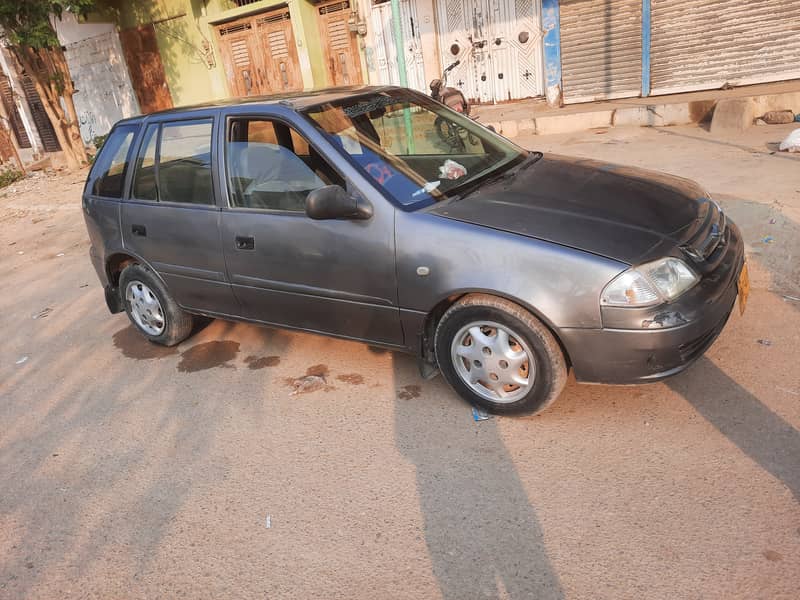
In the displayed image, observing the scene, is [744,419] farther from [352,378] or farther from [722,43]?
[722,43]

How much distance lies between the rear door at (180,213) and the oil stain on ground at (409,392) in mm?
1280

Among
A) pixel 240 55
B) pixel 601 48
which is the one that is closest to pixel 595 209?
pixel 601 48

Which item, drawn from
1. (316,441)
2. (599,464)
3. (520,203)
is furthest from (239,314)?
(599,464)

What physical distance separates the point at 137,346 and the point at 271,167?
2.15 m

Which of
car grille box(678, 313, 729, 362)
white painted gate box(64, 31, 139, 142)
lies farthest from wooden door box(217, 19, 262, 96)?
car grille box(678, 313, 729, 362)

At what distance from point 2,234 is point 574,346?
10797mm

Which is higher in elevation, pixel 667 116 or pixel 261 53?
pixel 261 53

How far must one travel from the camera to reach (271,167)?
3.70 metres

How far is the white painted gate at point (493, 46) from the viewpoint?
1139 centimetres

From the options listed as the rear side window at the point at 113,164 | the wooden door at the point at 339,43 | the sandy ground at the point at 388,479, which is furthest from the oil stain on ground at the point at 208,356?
the wooden door at the point at 339,43

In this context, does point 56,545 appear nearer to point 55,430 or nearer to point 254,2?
point 55,430

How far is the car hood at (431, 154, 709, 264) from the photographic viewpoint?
2.86 meters

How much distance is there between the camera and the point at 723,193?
6043 mm

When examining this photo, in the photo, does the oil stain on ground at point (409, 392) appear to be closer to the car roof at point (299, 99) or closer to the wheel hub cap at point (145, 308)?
the car roof at point (299, 99)
